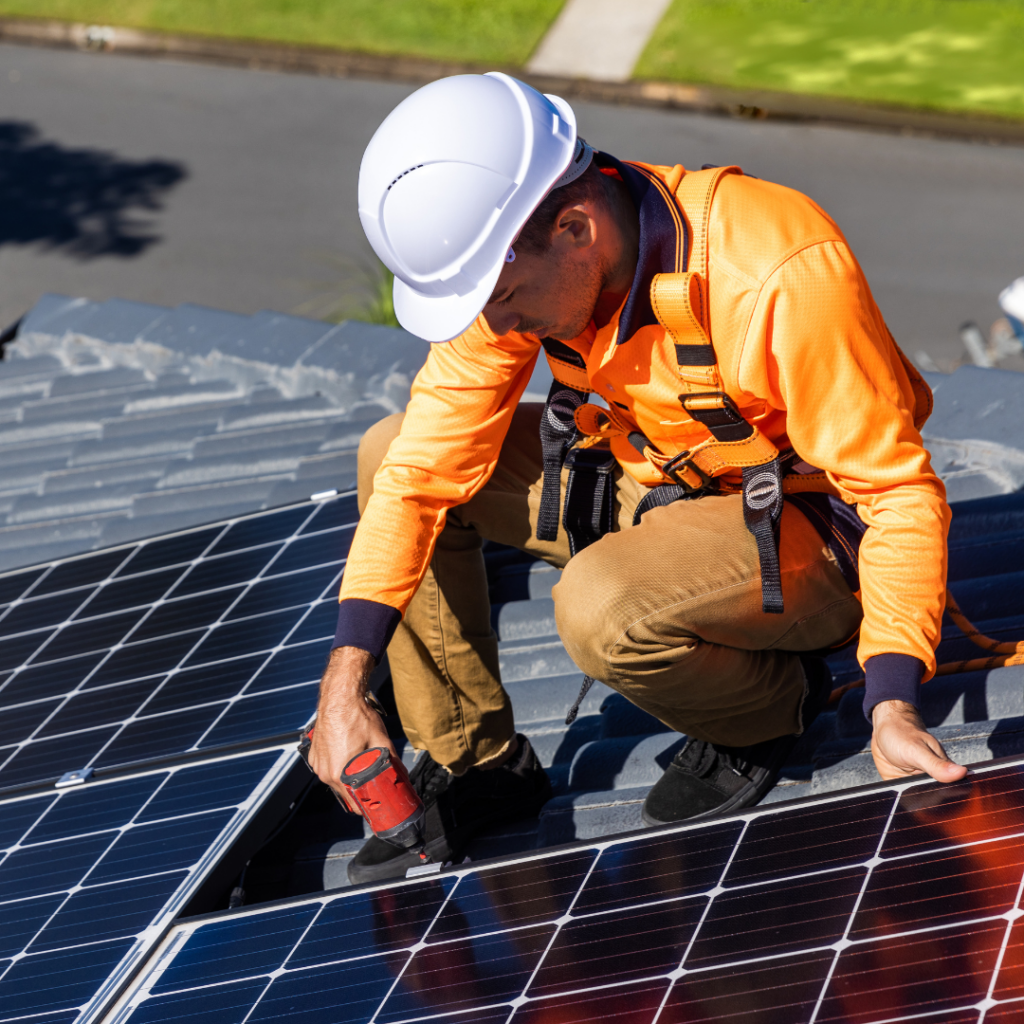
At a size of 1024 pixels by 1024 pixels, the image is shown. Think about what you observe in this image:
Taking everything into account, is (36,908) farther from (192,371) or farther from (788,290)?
(192,371)

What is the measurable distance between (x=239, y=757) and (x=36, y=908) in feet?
2.03

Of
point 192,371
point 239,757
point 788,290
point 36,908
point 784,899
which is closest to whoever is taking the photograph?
point 784,899

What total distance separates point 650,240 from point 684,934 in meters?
1.53

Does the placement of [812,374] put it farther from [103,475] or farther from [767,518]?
[103,475]

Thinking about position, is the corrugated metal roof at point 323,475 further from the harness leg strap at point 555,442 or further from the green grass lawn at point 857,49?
the green grass lawn at point 857,49

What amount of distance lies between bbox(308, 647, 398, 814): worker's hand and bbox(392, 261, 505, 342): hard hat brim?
32.9 inches

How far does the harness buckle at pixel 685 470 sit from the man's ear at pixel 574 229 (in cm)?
61

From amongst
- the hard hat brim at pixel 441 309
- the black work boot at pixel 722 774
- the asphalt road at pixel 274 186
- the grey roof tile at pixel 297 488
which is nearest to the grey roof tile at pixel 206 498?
the grey roof tile at pixel 297 488

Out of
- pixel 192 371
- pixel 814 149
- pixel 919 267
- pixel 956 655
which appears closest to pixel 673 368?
pixel 956 655

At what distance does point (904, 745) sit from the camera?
2.55m

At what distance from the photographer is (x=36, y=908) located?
10.5 ft

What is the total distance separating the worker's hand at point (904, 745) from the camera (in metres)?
2.44

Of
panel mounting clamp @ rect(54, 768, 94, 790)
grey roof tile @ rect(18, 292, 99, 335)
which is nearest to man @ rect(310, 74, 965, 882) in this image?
panel mounting clamp @ rect(54, 768, 94, 790)

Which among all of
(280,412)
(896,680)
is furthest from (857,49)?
(896,680)
